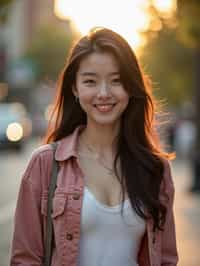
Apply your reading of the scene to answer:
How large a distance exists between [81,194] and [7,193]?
1458 centimetres

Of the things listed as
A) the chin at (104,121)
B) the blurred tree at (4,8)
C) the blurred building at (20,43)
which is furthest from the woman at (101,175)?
the blurred building at (20,43)

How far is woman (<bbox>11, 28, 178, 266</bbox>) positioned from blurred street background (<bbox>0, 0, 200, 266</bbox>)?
249mm

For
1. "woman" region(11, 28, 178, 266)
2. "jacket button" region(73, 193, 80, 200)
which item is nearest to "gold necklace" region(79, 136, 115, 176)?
"woman" region(11, 28, 178, 266)

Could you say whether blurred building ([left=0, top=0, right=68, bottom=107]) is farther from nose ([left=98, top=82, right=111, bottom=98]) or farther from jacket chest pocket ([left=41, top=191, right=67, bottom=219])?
jacket chest pocket ([left=41, top=191, right=67, bottom=219])

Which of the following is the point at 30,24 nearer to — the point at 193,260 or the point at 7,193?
the point at 7,193

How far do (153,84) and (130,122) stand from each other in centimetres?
79

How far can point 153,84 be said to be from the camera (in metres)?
4.65

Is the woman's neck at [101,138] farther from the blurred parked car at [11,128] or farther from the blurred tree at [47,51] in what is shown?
A: the blurred tree at [47,51]

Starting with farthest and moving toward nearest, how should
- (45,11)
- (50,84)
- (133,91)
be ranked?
1. (45,11)
2. (50,84)
3. (133,91)

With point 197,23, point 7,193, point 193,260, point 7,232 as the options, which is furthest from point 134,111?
point 7,193

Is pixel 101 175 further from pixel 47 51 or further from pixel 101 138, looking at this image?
pixel 47 51

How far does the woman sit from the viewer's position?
3537 millimetres

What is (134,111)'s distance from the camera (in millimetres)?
3920

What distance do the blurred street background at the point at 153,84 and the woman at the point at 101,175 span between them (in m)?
0.25
